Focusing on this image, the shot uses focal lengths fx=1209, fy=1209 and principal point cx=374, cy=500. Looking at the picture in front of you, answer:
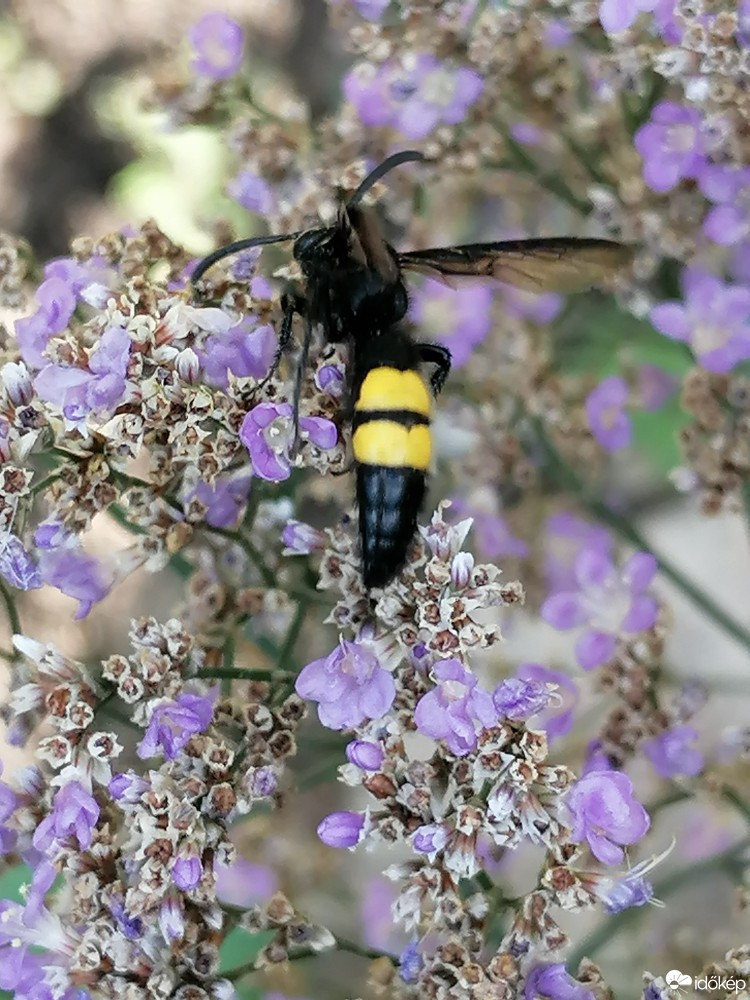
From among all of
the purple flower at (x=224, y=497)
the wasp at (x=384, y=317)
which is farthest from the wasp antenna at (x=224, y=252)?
the purple flower at (x=224, y=497)

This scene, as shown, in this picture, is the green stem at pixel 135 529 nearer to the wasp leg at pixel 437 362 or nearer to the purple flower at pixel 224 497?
the purple flower at pixel 224 497

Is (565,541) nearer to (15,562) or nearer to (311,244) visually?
(311,244)

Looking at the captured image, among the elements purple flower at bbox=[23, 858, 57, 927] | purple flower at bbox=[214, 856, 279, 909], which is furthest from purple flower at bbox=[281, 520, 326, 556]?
purple flower at bbox=[214, 856, 279, 909]

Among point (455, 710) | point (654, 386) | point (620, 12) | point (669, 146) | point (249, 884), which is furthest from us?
point (249, 884)

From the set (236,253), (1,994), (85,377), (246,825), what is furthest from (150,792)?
(246,825)

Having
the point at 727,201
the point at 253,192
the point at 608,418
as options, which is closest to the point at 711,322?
the point at 727,201

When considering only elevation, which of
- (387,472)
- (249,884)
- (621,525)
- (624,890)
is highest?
(387,472)

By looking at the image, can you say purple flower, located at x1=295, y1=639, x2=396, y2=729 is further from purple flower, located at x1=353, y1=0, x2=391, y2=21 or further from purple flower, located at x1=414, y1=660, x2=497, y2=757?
purple flower, located at x1=353, y1=0, x2=391, y2=21
